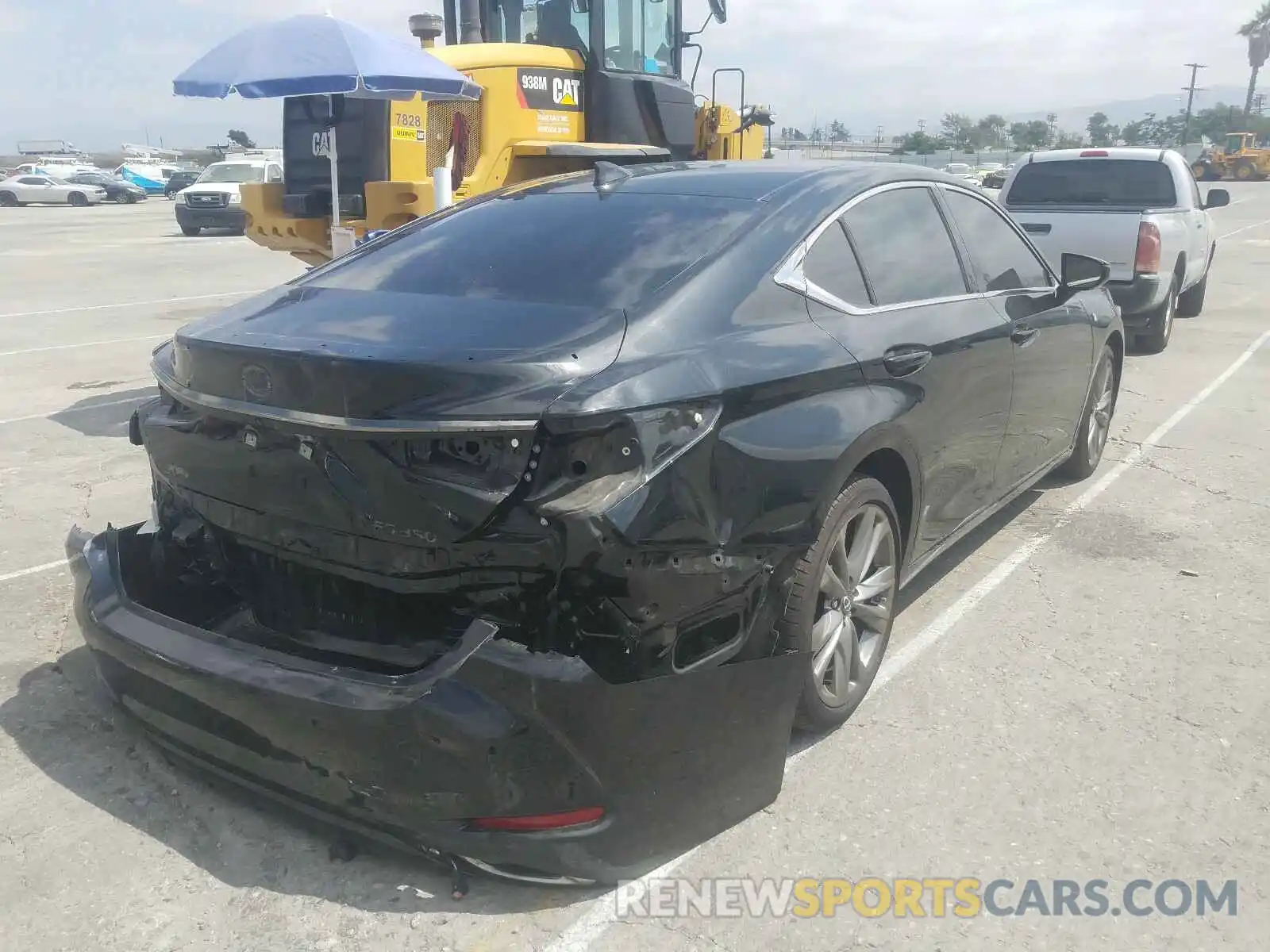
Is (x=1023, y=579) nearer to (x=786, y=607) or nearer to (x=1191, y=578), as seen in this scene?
(x=1191, y=578)

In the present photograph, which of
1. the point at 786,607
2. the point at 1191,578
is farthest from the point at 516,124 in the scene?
A: the point at 786,607

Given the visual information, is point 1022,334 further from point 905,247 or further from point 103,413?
point 103,413

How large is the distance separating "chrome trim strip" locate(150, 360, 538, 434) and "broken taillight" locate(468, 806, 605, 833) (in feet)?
2.81

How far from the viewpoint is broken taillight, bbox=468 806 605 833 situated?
2.44 metres

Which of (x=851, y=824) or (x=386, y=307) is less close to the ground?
(x=386, y=307)

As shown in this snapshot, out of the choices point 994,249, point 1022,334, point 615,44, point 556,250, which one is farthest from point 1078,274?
point 615,44

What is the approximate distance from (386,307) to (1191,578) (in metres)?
3.63

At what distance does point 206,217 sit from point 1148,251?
69.2ft

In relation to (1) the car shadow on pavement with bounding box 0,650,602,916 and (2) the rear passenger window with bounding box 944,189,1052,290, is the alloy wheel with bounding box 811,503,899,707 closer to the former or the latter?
(1) the car shadow on pavement with bounding box 0,650,602,916

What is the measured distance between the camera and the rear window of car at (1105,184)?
10219mm

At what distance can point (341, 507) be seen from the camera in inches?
101

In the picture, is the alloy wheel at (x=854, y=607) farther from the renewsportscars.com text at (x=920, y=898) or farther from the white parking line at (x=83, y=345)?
the white parking line at (x=83, y=345)

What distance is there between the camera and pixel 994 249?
455 cm

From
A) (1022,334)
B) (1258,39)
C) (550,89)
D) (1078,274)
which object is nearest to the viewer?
(1022,334)
